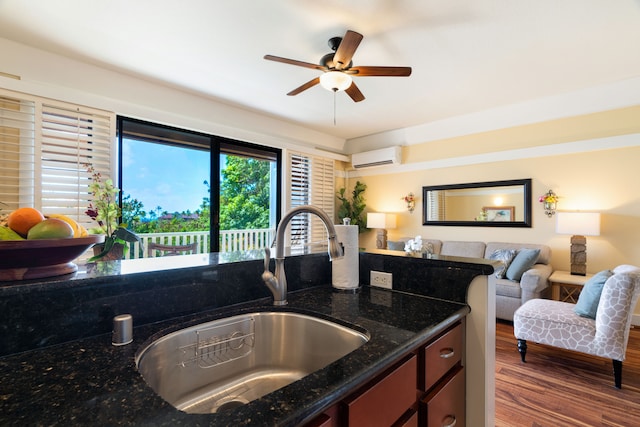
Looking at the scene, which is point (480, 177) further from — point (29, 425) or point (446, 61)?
point (29, 425)

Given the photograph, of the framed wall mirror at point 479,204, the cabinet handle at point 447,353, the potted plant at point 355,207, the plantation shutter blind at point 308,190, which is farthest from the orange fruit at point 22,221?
the potted plant at point 355,207

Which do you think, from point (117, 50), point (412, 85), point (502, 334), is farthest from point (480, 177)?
point (117, 50)

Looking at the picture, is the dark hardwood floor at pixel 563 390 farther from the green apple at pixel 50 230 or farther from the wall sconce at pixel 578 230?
the green apple at pixel 50 230

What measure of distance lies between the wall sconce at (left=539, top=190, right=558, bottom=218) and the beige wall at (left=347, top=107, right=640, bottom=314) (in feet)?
0.18

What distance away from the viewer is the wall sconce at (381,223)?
4.96 meters

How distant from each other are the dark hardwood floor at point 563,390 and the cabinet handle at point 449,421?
987 millimetres

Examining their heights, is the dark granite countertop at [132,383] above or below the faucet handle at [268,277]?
below

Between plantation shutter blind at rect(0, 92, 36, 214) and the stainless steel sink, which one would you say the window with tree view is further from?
the stainless steel sink

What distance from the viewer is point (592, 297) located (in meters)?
2.24

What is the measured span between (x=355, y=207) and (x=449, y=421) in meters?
4.53

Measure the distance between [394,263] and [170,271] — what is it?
956 mm

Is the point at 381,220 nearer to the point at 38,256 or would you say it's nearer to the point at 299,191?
the point at 299,191

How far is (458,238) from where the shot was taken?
14.7 ft

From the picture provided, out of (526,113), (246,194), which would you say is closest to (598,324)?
(526,113)
